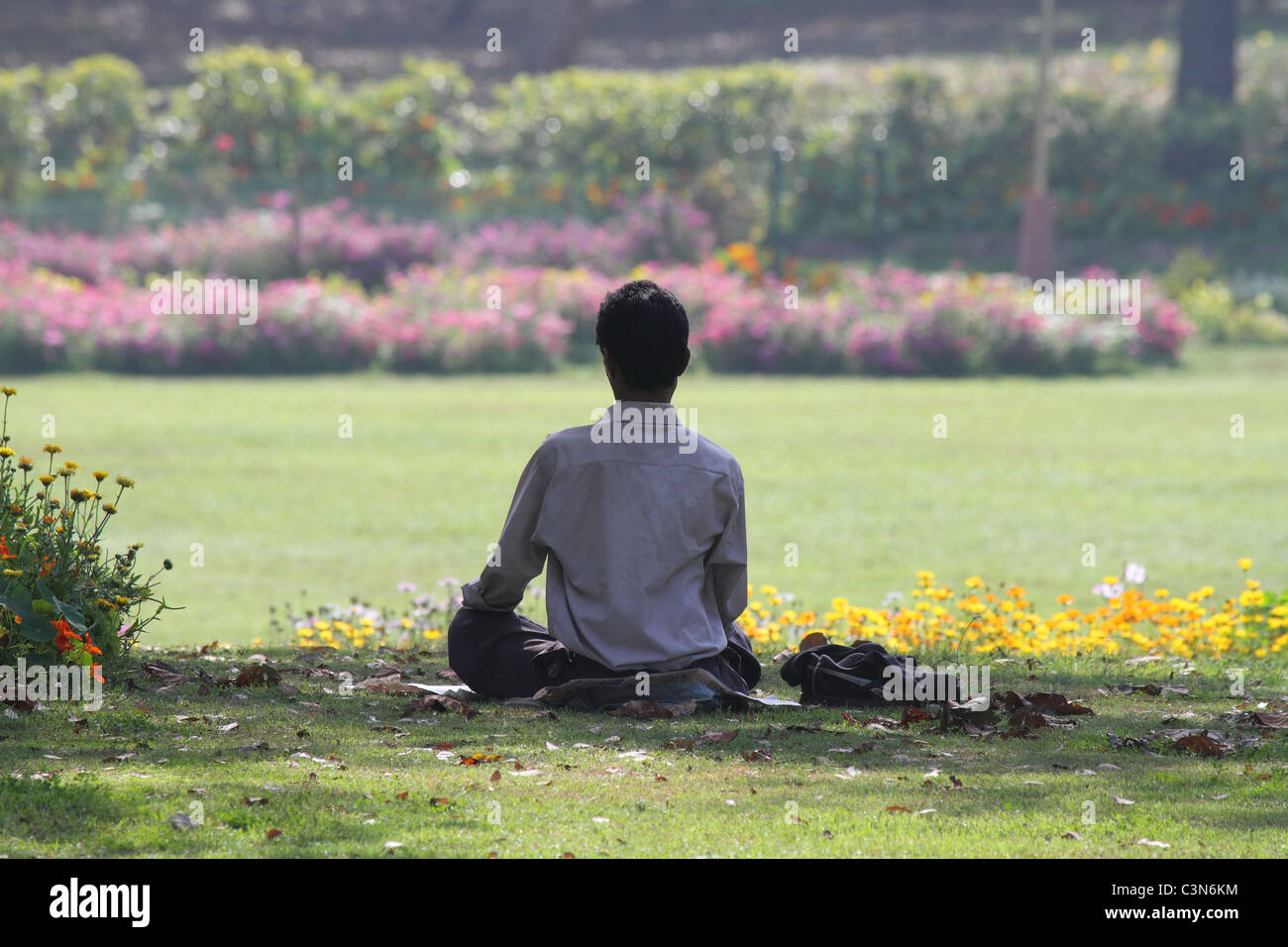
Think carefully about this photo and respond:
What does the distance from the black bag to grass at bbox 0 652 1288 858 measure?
0.18 meters

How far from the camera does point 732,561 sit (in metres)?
5.25

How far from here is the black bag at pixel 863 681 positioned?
5660 mm

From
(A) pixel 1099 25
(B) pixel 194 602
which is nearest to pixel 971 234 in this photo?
(A) pixel 1099 25

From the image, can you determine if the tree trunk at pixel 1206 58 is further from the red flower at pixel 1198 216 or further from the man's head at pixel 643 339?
the man's head at pixel 643 339

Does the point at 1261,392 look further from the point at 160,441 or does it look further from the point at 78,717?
the point at 78,717

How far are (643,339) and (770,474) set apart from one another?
845 centimetres

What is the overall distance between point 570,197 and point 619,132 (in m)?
1.33

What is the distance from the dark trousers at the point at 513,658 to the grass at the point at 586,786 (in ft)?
0.46

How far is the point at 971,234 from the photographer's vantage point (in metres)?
27.1

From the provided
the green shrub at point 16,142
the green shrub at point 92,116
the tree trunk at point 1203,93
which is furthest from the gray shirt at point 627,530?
the green shrub at point 92,116

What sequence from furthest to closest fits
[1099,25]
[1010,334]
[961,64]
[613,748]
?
[1099,25], [961,64], [1010,334], [613,748]

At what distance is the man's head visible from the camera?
5.09m

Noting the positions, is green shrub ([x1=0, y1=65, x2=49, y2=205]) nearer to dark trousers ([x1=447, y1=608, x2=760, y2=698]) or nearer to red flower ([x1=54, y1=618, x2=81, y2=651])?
red flower ([x1=54, y1=618, x2=81, y2=651])

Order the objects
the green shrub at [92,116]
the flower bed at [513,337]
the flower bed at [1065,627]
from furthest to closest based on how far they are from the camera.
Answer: the green shrub at [92,116] → the flower bed at [513,337] → the flower bed at [1065,627]
